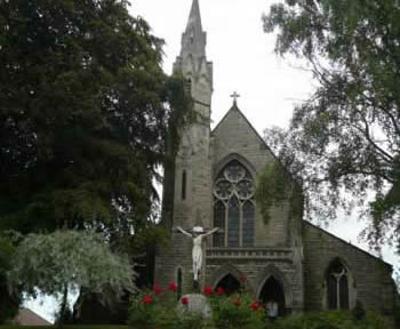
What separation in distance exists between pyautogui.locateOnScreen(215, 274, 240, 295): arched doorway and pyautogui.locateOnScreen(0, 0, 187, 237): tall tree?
19.6 ft

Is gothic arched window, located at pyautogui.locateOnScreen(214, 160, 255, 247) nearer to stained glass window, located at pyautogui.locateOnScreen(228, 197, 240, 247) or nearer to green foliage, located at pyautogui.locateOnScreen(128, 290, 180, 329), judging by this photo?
stained glass window, located at pyautogui.locateOnScreen(228, 197, 240, 247)

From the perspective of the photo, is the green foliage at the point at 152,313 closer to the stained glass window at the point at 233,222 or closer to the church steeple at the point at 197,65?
the stained glass window at the point at 233,222

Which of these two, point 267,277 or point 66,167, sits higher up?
point 66,167

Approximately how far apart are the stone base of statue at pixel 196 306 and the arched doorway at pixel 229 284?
9.43m

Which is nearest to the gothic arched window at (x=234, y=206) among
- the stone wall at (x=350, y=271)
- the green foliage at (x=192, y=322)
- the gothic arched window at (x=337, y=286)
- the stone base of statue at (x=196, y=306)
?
the stone wall at (x=350, y=271)

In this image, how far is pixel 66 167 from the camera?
20328 mm

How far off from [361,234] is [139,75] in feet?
28.5

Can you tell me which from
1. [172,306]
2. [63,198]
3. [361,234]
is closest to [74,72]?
[63,198]

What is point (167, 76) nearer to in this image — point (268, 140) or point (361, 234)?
point (268, 140)

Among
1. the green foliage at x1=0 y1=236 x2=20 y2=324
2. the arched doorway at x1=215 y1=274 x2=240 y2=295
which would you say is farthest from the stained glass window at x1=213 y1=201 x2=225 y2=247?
the green foliage at x1=0 y1=236 x2=20 y2=324

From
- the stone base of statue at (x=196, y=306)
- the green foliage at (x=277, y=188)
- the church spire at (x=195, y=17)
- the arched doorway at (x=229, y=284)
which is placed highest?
the church spire at (x=195, y=17)

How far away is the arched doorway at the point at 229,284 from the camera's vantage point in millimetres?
26652

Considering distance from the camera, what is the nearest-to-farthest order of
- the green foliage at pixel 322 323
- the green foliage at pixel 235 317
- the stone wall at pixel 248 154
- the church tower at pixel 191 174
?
the green foliage at pixel 235 317 < the green foliage at pixel 322 323 < the church tower at pixel 191 174 < the stone wall at pixel 248 154

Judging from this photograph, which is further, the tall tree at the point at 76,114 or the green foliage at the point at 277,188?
the tall tree at the point at 76,114
